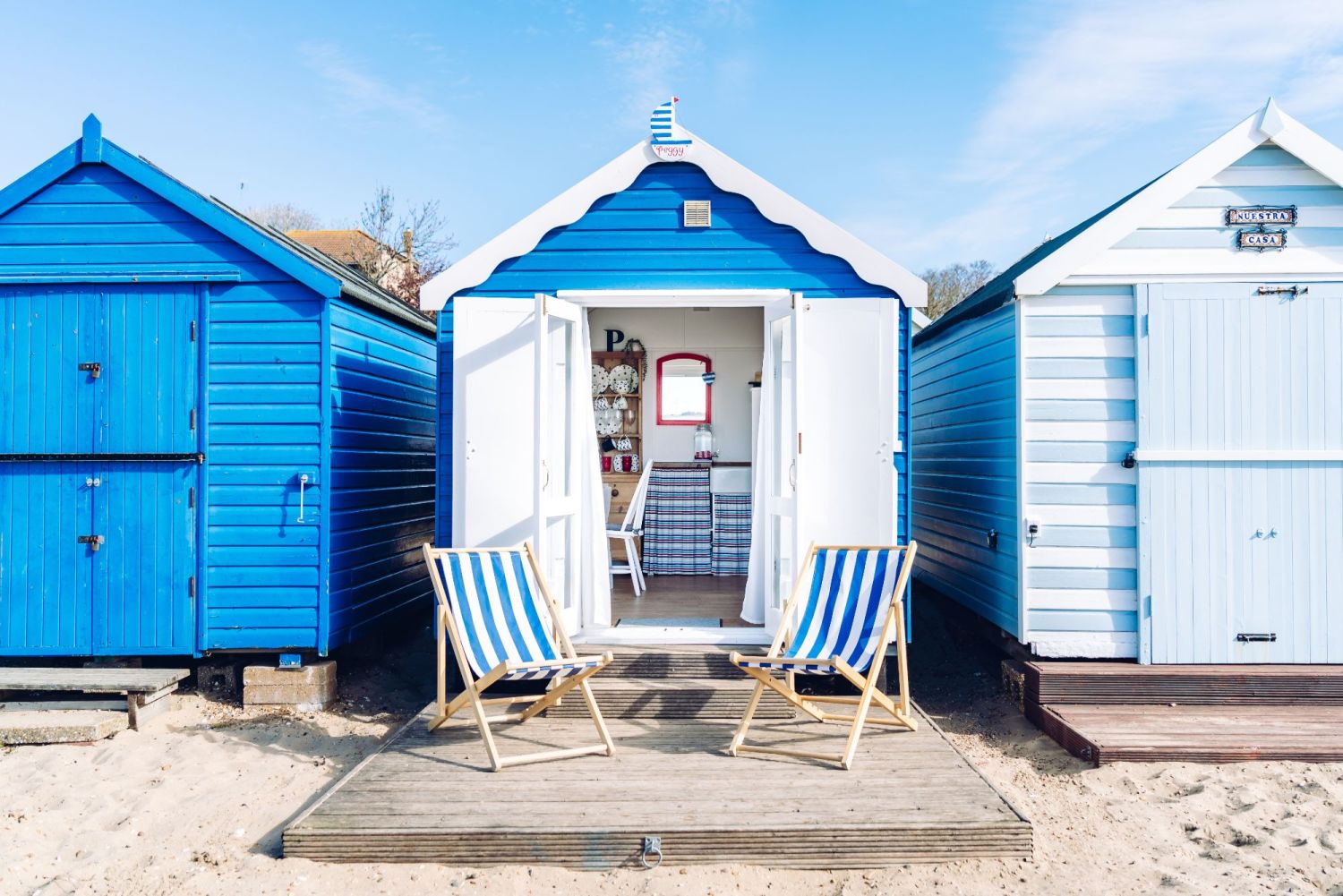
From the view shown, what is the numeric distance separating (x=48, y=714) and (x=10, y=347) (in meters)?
2.17

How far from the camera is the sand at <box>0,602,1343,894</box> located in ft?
9.75

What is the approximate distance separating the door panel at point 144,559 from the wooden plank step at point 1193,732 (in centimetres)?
502

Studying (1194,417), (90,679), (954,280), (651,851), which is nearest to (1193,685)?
(1194,417)

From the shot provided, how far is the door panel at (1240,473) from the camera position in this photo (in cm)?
477

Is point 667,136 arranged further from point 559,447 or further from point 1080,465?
point 1080,465

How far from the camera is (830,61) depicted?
748 cm

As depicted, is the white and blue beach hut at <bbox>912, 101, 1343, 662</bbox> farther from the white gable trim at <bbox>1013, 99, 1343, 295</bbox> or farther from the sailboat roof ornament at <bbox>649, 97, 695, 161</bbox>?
the sailboat roof ornament at <bbox>649, 97, 695, 161</bbox>

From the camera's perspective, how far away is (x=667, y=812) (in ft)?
10.4

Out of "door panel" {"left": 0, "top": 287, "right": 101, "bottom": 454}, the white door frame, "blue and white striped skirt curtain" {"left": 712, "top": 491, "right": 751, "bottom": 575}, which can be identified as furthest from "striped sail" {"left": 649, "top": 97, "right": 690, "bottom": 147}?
"door panel" {"left": 0, "top": 287, "right": 101, "bottom": 454}

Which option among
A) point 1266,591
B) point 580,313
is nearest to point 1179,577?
point 1266,591

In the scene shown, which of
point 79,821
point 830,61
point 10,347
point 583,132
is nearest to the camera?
point 79,821

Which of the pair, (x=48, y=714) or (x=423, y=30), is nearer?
(x=48, y=714)

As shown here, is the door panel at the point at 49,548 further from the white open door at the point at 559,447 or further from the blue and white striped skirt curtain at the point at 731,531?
the blue and white striped skirt curtain at the point at 731,531

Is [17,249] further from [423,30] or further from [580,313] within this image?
[423,30]
